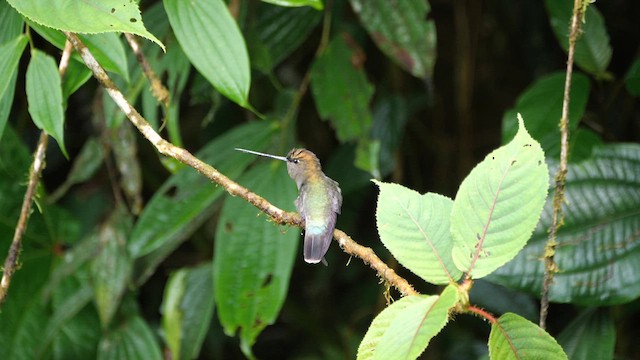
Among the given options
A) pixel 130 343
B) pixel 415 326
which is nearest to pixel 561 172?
pixel 415 326

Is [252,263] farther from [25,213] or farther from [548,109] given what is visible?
[548,109]

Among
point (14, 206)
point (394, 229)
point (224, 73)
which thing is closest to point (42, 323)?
point (14, 206)

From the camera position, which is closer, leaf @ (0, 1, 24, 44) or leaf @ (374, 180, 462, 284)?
leaf @ (374, 180, 462, 284)

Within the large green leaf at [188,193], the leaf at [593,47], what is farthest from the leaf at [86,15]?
the leaf at [593,47]

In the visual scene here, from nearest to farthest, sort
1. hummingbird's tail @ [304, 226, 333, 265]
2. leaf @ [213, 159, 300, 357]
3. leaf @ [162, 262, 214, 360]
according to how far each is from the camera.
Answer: hummingbird's tail @ [304, 226, 333, 265], leaf @ [213, 159, 300, 357], leaf @ [162, 262, 214, 360]

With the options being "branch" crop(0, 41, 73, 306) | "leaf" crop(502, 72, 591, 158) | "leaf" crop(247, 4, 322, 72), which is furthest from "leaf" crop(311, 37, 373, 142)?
"branch" crop(0, 41, 73, 306)

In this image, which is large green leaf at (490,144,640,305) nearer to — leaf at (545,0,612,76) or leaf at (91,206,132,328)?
leaf at (545,0,612,76)

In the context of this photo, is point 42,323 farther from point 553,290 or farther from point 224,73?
point 553,290
